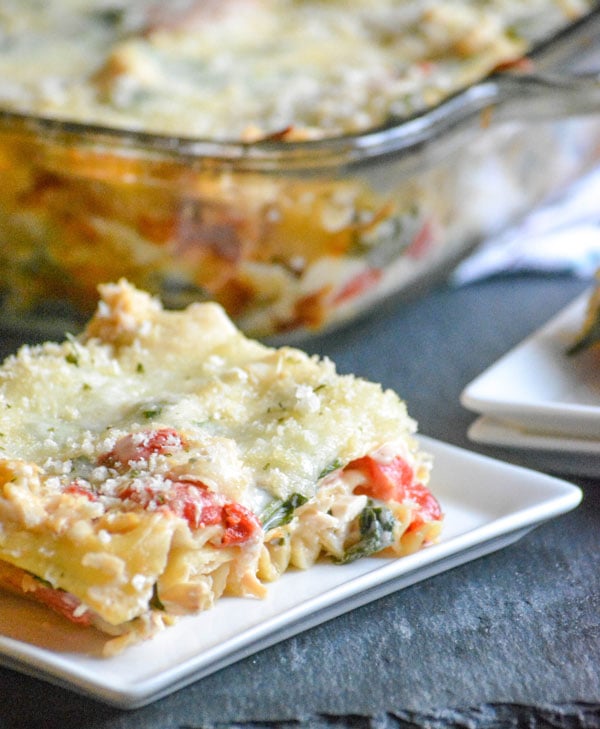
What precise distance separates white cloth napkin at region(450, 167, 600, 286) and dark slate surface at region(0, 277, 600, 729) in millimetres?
1297

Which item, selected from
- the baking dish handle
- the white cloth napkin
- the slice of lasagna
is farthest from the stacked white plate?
the white cloth napkin

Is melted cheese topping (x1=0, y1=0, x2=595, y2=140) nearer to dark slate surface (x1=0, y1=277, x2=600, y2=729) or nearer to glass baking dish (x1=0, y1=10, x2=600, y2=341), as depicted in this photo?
glass baking dish (x1=0, y1=10, x2=600, y2=341)

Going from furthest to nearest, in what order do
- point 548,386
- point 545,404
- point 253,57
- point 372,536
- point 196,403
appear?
point 253,57 → point 548,386 → point 545,404 → point 196,403 → point 372,536

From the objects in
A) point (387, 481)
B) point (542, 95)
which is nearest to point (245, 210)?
point (542, 95)

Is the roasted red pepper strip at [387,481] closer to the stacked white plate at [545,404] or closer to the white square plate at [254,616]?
the white square plate at [254,616]

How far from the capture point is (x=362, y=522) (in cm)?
171

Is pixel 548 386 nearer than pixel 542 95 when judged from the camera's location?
Yes

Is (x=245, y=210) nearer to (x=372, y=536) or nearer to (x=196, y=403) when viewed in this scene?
(x=196, y=403)

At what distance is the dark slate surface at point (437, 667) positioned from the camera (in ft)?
4.91

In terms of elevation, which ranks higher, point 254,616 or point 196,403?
point 196,403

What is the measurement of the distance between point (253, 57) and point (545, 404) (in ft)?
5.26

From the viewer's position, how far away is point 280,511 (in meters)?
1.63

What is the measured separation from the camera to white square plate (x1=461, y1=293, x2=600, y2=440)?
2.10 metres

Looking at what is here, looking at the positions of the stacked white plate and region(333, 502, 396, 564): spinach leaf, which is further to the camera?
the stacked white plate
